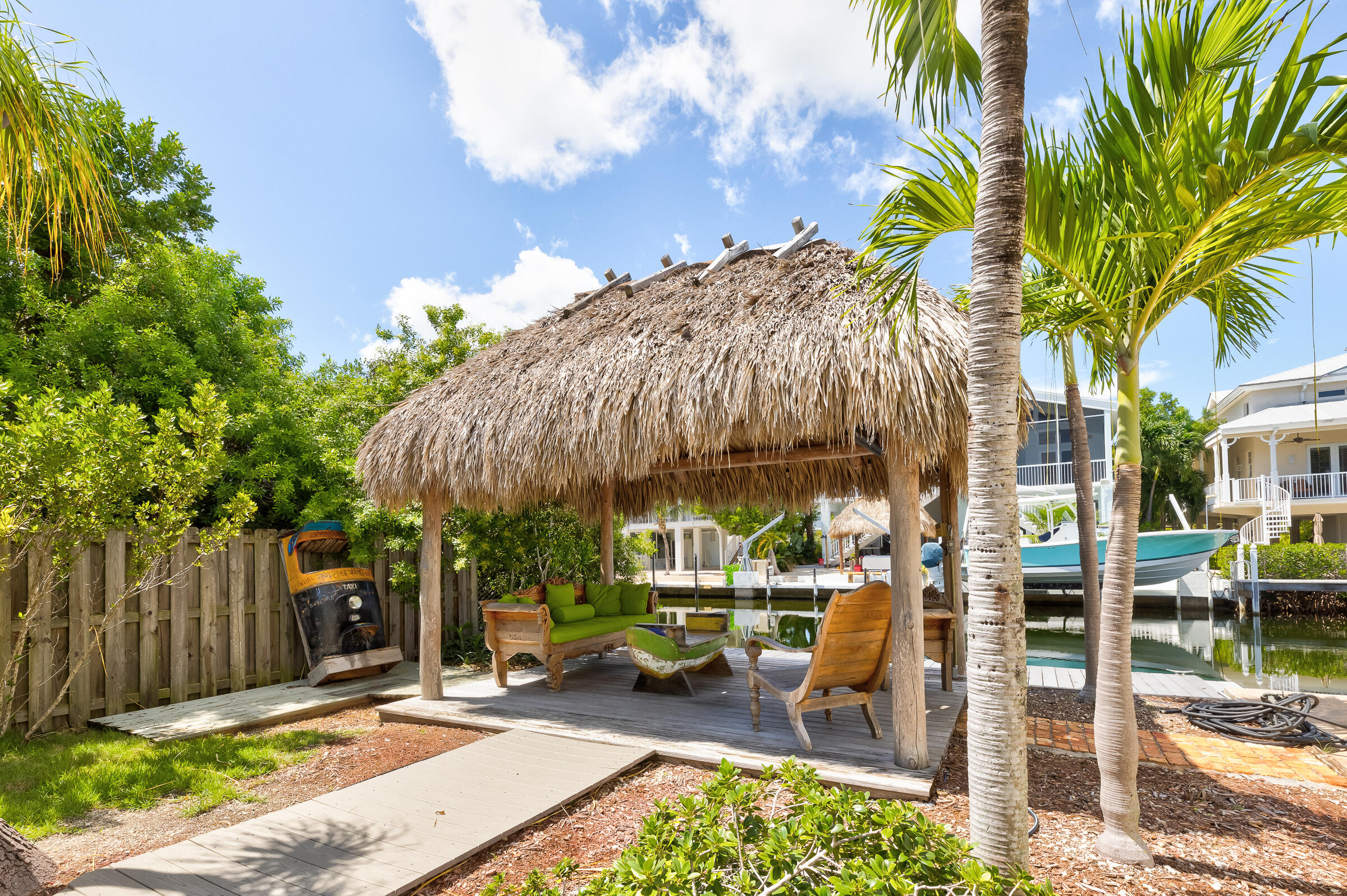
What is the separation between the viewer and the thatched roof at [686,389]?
411 centimetres

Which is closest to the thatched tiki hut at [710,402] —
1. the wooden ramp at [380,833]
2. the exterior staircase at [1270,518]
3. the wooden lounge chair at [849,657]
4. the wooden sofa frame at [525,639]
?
the wooden lounge chair at [849,657]

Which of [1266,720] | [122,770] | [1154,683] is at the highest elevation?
[122,770]

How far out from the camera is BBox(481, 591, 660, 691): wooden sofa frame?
6.27 metres

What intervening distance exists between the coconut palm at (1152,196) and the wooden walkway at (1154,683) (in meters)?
4.18

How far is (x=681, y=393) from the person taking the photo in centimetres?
484

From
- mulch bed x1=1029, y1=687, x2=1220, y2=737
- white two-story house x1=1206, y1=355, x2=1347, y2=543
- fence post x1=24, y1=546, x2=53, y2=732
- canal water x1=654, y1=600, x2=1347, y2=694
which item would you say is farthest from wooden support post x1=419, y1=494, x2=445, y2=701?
white two-story house x1=1206, y1=355, x2=1347, y2=543

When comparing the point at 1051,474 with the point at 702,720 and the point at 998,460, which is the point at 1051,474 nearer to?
the point at 702,720

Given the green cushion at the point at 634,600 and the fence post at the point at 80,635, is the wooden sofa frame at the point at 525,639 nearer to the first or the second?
the green cushion at the point at 634,600

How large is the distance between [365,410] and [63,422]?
416 cm

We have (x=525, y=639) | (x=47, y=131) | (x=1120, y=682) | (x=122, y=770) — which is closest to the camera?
(x=47, y=131)

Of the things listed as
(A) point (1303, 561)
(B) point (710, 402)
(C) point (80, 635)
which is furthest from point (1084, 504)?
(A) point (1303, 561)

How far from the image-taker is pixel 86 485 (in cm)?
440

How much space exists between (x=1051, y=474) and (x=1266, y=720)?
18022 millimetres

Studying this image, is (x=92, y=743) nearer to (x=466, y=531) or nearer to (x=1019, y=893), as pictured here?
(x=466, y=531)
